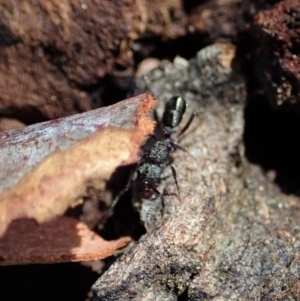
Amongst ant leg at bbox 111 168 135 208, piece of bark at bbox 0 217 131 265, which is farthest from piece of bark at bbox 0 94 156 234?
ant leg at bbox 111 168 135 208

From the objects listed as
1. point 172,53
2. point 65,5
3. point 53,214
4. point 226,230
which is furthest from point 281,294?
point 65,5

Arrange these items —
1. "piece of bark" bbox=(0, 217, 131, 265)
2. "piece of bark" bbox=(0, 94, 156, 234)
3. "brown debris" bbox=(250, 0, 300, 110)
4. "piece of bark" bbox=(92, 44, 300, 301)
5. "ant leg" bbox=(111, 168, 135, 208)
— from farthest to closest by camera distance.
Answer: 1. "ant leg" bbox=(111, 168, 135, 208)
2. "brown debris" bbox=(250, 0, 300, 110)
3. "piece of bark" bbox=(92, 44, 300, 301)
4. "piece of bark" bbox=(0, 217, 131, 265)
5. "piece of bark" bbox=(0, 94, 156, 234)

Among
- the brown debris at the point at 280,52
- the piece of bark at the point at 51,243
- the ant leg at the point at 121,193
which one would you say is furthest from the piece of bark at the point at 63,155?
the brown debris at the point at 280,52

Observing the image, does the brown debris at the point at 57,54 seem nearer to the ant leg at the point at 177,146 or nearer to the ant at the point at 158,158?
the ant at the point at 158,158

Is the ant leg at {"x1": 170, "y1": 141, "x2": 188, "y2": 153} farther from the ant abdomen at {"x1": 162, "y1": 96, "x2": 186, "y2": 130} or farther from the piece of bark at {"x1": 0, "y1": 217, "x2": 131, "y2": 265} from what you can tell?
the piece of bark at {"x1": 0, "y1": 217, "x2": 131, "y2": 265}

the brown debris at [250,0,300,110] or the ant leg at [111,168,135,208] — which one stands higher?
the brown debris at [250,0,300,110]

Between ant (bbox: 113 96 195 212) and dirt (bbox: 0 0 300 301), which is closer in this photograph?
dirt (bbox: 0 0 300 301)

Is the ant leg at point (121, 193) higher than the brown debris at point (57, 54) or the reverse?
the reverse

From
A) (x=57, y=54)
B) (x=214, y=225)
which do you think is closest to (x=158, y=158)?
(x=214, y=225)
